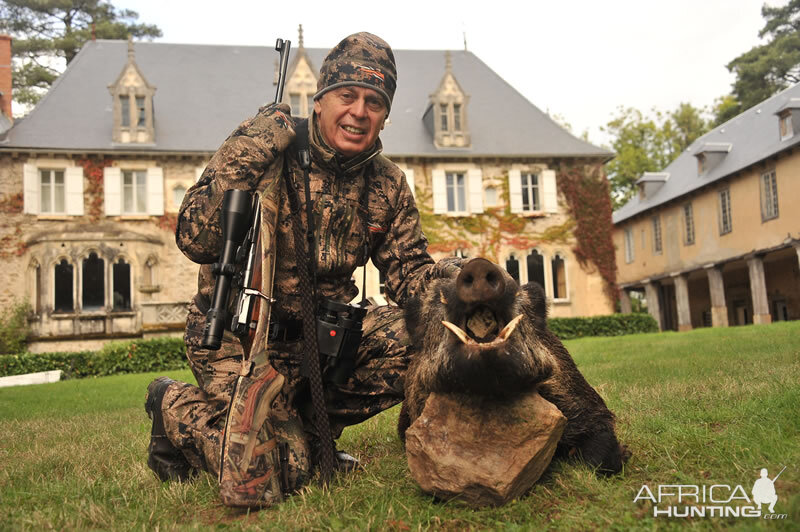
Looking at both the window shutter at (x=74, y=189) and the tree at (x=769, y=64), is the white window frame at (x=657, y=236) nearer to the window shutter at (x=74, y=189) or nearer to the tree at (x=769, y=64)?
the tree at (x=769, y=64)

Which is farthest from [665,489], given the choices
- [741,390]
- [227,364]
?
[741,390]

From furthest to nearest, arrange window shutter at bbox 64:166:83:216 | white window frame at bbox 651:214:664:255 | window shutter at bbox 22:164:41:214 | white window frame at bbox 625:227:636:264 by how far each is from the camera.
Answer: white window frame at bbox 625:227:636:264 < white window frame at bbox 651:214:664:255 < window shutter at bbox 64:166:83:216 < window shutter at bbox 22:164:41:214

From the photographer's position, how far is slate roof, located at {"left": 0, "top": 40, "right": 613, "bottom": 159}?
907 inches

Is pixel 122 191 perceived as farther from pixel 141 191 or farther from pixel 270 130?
pixel 270 130

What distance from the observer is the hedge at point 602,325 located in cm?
2123

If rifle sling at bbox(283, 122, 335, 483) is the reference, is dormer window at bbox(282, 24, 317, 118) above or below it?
above

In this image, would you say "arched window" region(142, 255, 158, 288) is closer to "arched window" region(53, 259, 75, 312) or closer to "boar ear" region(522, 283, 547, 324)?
"arched window" region(53, 259, 75, 312)

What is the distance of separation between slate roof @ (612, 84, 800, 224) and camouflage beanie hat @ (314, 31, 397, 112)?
71.6ft

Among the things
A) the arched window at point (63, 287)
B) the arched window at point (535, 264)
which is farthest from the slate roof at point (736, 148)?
the arched window at point (63, 287)

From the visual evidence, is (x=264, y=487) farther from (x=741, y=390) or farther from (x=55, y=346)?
(x=55, y=346)

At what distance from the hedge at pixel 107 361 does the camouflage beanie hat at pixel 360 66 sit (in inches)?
580

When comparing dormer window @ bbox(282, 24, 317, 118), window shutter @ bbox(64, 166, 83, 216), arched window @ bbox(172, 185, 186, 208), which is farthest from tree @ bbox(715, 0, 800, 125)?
window shutter @ bbox(64, 166, 83, 216)

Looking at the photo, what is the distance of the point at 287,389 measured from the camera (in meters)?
3.61

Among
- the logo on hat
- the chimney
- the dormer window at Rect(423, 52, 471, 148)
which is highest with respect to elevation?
the chimney
